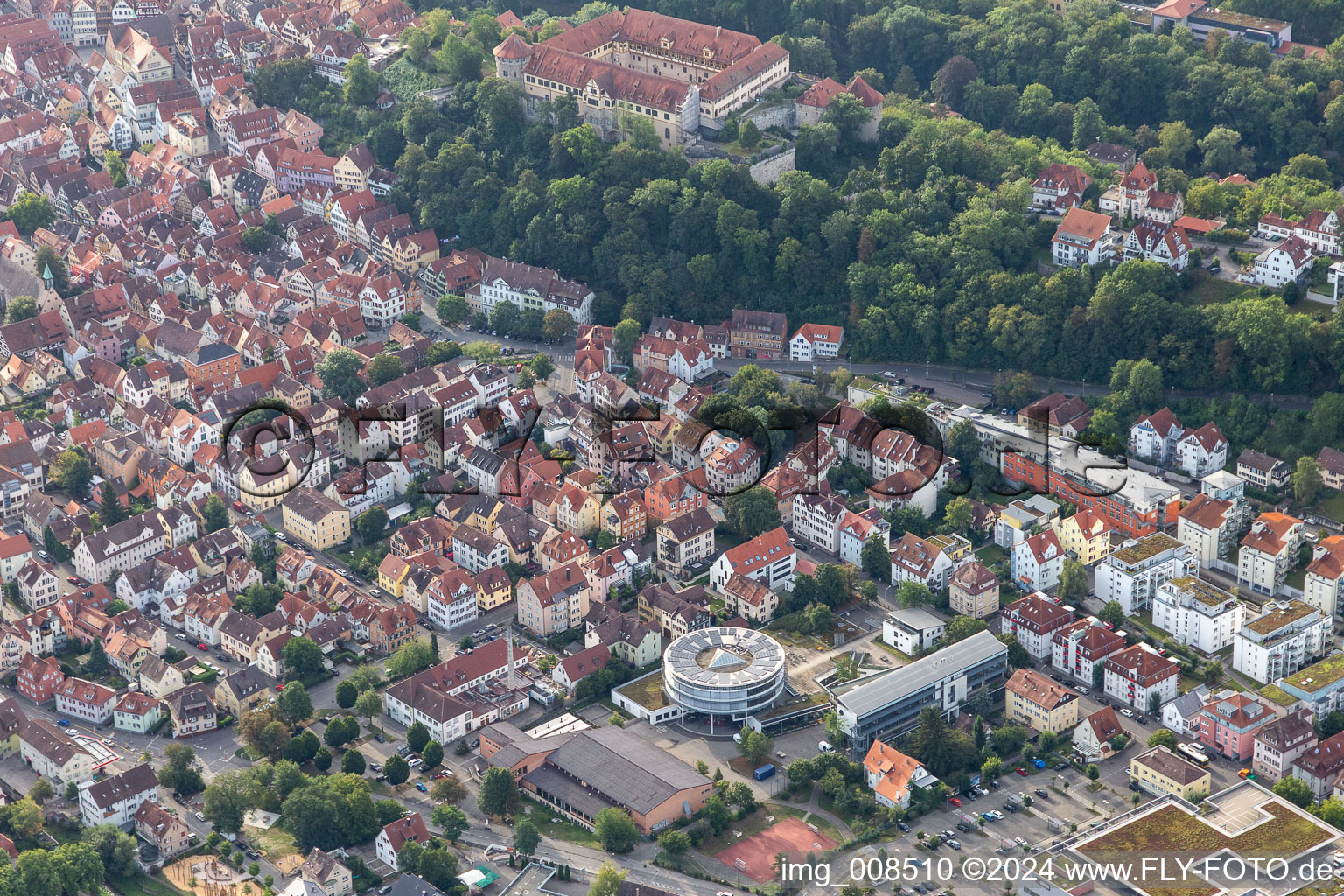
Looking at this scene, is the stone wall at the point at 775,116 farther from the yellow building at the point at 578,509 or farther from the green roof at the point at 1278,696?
the green roof at the point at 1278,696

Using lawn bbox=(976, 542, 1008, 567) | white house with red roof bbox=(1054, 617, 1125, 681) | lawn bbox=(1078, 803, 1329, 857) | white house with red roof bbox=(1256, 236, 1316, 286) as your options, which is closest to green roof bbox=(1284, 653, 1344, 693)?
white house with red roof bbox=(1054, 617, 1125, 681)

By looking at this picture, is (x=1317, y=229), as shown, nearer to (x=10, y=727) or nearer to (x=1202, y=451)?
(x=1202, y=451)

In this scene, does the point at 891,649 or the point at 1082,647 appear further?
the point at 891,649

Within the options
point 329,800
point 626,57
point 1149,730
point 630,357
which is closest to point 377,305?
point 630,357

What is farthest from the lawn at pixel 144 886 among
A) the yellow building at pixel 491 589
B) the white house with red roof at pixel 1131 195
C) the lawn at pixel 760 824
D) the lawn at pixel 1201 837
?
the white house with red roof at pixel 1131 195

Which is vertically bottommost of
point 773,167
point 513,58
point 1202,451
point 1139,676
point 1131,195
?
point 1139,676

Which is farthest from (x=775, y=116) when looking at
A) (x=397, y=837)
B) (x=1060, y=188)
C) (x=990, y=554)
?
(x=397, y=837)

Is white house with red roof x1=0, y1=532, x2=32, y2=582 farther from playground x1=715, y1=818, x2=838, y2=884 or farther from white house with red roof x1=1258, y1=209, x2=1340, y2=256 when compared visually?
white house with red roof x1=1258, y1=209, x2=1340, y2=256
